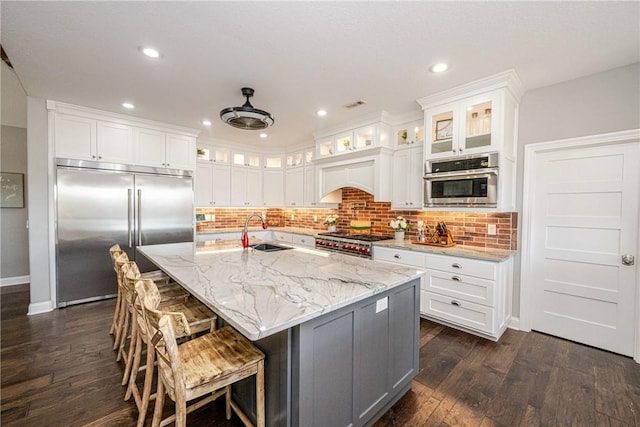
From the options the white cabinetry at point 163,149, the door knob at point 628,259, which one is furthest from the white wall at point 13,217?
the door knob at point 628,259

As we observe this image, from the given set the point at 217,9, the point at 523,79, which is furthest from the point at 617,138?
the point at 217,9

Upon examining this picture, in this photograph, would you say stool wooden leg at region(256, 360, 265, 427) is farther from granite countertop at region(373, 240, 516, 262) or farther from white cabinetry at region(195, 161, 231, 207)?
white cabinetry at region(195, 161, 231, 207)

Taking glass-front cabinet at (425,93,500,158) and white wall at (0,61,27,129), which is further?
white wall at (0,61,27,129)

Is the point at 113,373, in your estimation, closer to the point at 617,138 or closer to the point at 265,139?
the point at 265,139

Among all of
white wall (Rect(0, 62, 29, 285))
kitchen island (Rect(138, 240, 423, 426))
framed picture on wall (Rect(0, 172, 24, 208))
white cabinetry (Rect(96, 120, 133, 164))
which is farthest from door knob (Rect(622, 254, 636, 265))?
framed picture on wall (Rect(0, 172, 24, 208))

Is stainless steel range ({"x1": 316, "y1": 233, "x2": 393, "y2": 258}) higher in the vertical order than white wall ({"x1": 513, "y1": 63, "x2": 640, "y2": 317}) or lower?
lower

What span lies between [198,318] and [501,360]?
8.40 feet

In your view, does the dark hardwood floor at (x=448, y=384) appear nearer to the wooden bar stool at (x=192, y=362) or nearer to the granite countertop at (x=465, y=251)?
the wooden bar stool at (x=192, y=362)

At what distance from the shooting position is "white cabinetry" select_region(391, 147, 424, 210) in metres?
3.56

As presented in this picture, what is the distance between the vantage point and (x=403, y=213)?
402cm

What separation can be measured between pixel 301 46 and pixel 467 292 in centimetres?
282

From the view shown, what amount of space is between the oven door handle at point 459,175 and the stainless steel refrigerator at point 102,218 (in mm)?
3798

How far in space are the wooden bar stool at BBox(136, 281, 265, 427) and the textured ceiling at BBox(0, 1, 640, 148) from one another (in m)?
1.82

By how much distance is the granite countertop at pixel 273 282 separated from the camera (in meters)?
1.21
